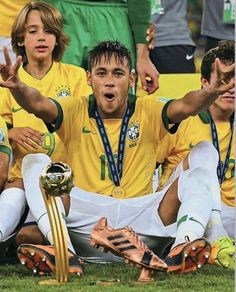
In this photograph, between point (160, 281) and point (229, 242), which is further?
point (229, 242)

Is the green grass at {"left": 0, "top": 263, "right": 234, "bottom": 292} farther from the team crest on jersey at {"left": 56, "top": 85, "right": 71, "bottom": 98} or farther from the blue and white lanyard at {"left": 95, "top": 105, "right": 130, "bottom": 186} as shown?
the team crest on jersey at {"left": 56, "top": 85, "right": 71, "bottom": 98}

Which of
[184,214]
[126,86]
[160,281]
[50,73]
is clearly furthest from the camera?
[50,73]

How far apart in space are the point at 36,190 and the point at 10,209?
0.65ft

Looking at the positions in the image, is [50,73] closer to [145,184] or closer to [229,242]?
[145,184]

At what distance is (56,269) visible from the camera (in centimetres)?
662

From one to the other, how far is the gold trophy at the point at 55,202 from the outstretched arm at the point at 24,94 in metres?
0.57

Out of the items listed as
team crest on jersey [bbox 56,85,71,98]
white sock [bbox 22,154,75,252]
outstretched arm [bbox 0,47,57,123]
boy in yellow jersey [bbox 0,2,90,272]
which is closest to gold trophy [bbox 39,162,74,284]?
white sock [bbox 22,154,75,252]

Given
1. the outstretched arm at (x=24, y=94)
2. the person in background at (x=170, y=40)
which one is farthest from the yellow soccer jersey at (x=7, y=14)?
the outstretched arm at (x=24, y=94)

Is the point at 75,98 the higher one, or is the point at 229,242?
the point at 75,98

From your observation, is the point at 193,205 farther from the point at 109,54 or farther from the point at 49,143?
the point at 49,143

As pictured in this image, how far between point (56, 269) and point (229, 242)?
1.11 m

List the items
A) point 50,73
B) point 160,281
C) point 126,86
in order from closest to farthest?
point 160,281
point 126,86
point 50,73

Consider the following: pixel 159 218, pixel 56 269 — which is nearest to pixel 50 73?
pixel 159 218

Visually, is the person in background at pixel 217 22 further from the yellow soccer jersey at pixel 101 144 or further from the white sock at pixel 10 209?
the white sock at pixel 10 209
